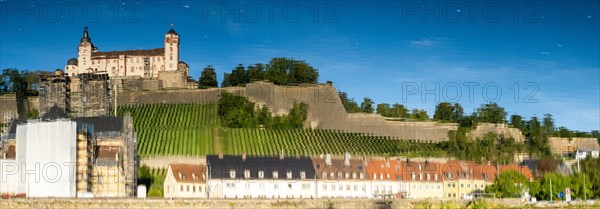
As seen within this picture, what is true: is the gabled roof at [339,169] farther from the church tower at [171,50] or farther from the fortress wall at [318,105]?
the church tower at [171,50]

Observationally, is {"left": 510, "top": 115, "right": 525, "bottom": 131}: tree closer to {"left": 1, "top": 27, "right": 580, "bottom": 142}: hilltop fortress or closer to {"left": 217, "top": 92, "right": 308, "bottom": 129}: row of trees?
{"left": 1, "top": 27, "right": 580, "bottom": 142}: hilltop fortress

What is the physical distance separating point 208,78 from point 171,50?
595 centimetres

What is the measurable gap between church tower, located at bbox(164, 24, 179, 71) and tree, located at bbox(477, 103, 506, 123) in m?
31.6

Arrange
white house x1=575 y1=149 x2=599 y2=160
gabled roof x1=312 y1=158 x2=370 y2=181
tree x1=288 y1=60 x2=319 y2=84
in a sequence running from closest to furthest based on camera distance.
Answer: gabled roof x1=312 y1=158 x2=370 y2=181 → white house x1=575 y1=149 x2=599 y2=160 → tree x1=288 y1=60 x2=319 y2=84

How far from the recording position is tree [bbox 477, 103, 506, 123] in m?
90.9

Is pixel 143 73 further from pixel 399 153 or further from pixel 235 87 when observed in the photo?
pixel 399 153

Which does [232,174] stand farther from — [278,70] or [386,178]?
[278,70]

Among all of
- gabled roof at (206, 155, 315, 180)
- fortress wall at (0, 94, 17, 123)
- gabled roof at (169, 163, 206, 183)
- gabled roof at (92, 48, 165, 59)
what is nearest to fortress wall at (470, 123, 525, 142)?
gabled roof at (206, 155, 315, 180)

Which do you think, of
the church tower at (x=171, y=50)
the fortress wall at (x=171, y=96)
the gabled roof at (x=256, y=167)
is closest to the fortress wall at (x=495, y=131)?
the fortress wall at (x=171, y=96)

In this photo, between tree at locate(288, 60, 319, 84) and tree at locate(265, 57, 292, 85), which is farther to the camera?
tree at locate(288, 60, 319, 84)

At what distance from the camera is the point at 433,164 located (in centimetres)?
6462

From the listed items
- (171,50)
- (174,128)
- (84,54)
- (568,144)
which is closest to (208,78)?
(171,50)

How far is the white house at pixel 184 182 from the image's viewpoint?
55844mm

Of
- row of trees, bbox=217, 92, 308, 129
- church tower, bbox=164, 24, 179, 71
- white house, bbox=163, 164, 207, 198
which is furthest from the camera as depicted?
church tower, bbox=164, 24, 179, 71
